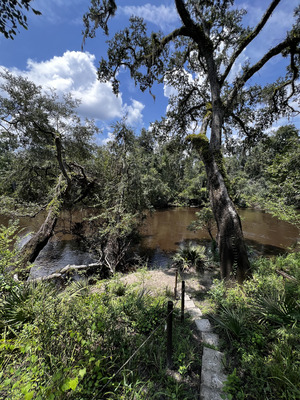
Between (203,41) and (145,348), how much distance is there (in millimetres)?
8217

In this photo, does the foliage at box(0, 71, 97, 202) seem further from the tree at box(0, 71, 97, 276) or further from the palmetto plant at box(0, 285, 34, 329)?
the palmetto plant at box(0, 285, 34, 329)

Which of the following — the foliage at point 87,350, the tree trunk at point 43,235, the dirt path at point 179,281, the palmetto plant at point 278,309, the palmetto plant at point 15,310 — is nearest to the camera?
the foliage at point 87,350

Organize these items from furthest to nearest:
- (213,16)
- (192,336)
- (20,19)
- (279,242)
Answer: (279,242)
(213,16)
(192,336)
(20,19)

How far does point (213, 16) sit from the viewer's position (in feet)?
18.1

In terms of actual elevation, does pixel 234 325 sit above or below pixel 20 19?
below

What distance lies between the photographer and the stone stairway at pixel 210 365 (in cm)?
193

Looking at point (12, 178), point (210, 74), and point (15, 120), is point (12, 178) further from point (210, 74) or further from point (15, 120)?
point (210, 74)

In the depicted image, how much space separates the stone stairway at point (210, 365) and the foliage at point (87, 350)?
0.16 m

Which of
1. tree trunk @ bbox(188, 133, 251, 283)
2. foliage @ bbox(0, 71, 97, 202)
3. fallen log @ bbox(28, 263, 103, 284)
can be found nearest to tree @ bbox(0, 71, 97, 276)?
foliage @ bbox(0, 71, 97, 202)

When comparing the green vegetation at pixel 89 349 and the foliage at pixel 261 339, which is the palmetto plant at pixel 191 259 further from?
the green vegetation at pixel 89 349

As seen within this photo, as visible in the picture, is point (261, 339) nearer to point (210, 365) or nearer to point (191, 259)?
point (210, 365)

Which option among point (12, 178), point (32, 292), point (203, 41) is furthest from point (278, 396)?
point (12, 178)

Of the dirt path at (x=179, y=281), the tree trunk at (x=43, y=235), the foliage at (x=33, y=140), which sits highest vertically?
the foliage at (x=33, y=140)

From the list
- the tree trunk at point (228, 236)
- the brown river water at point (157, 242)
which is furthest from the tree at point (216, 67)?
the brown river water at point (157, 242)
